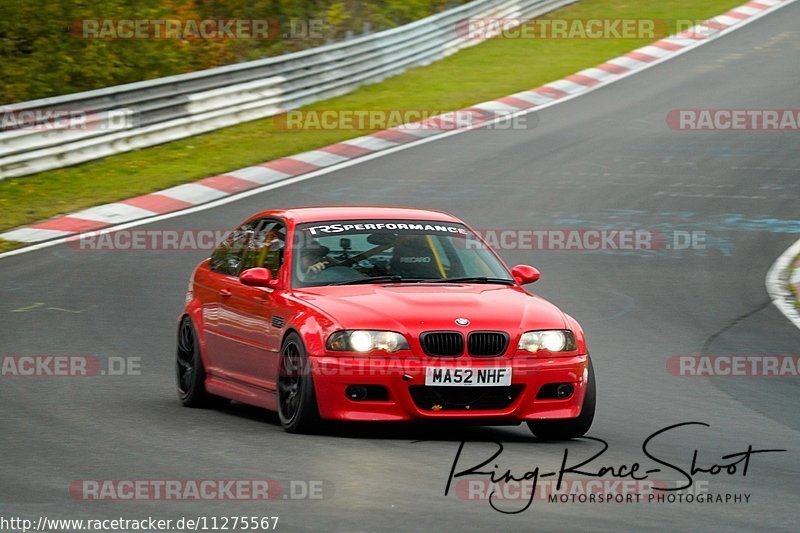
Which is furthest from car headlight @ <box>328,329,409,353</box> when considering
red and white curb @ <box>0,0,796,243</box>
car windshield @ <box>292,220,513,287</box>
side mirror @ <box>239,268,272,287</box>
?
red and white curb @ <box>0,0,796,243</box>

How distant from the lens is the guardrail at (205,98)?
19.6 metres

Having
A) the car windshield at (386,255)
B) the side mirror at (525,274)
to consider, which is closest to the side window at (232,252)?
the car windshield at (386,255)

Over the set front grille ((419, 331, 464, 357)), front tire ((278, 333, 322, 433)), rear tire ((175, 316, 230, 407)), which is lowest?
rear tire ((175, 316, 230, 407))

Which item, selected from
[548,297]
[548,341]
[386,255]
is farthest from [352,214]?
[548,297]

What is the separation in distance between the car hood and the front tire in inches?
10.9

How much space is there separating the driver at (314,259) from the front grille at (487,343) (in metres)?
1.32

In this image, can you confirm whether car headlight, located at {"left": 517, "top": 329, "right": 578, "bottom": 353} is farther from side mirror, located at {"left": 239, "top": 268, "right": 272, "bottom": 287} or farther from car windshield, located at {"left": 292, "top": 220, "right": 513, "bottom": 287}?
side mirror, located at {"left": 239, "top": 268, "right": 272, "bottom": 287}

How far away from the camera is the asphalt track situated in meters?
6.62

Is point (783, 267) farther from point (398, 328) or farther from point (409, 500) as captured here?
point (409, 500)

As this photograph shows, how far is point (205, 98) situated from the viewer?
22.8 m

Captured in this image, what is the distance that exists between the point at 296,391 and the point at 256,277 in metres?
0.91

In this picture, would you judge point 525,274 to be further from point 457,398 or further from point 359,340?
point 359,340

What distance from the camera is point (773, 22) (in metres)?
34.5

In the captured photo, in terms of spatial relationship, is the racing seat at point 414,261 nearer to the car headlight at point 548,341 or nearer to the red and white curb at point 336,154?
the car headlight at point 548,341
